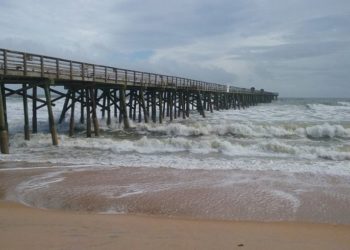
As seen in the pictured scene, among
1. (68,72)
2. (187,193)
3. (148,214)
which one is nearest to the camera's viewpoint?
(148,214)

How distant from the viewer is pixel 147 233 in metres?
5.24

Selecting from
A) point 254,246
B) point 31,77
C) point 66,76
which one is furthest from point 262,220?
point 66,76

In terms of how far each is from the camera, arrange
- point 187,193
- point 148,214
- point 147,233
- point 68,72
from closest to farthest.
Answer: point 147,233 → point 148,214 → point 187,193 → point 68,72

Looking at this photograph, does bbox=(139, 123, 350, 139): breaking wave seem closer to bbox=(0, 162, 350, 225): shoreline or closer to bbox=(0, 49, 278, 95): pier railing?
bbox=(0, 49, 278, 95): pier railing

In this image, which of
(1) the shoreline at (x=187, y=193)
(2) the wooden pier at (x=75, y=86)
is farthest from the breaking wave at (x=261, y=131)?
(1) the shoreline at (x=187, y=193)

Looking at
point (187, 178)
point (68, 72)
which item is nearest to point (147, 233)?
point (187, 178)

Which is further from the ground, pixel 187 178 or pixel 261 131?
pixel 261 131

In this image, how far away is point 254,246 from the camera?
4824 mm

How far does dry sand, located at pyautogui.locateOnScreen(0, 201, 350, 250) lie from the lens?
4754 millimetres

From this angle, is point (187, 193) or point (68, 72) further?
point (68, 72)

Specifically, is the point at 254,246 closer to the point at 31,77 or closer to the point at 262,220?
the point at 262,220

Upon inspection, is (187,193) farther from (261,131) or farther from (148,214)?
(261,131)

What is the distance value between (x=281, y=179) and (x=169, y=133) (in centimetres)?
1357

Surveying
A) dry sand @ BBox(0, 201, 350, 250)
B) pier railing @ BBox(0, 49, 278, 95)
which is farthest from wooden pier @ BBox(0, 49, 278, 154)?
dry sand @ BBox(0, 201, 350, 250)
